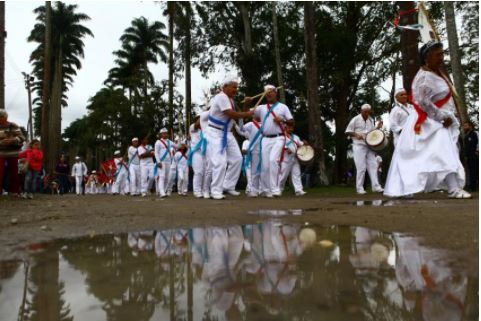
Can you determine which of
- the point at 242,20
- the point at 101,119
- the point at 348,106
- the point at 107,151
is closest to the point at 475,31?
the point at 348,106

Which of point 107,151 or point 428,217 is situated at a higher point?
point 107,151

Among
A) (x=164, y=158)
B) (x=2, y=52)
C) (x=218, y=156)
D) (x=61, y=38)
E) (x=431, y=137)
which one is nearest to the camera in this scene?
(x=431, y=137)

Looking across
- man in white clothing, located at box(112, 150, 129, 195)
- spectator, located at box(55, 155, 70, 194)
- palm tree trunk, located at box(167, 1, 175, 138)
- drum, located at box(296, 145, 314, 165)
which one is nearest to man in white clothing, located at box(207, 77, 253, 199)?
drum, located at box(296, 145, 314, 165)

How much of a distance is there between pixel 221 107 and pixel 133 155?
828 centimetres

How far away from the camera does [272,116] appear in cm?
866

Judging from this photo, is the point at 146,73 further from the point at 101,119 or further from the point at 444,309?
the point at 444,309

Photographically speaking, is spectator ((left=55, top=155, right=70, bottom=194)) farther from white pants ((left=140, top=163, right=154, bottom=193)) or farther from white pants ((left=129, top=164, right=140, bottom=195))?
white pants ((left=140, top=163, right=154, bottom=193))

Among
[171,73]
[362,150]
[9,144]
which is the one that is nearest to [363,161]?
[362,150]

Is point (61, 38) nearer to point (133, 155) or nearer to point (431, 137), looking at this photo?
point (133, 155)

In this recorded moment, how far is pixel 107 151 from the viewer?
42.8 meters

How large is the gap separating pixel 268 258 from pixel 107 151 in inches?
1674

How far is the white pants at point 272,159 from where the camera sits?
870 cm

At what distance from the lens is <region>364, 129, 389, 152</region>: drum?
9.11 m

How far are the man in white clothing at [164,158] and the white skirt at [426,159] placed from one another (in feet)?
23.2
